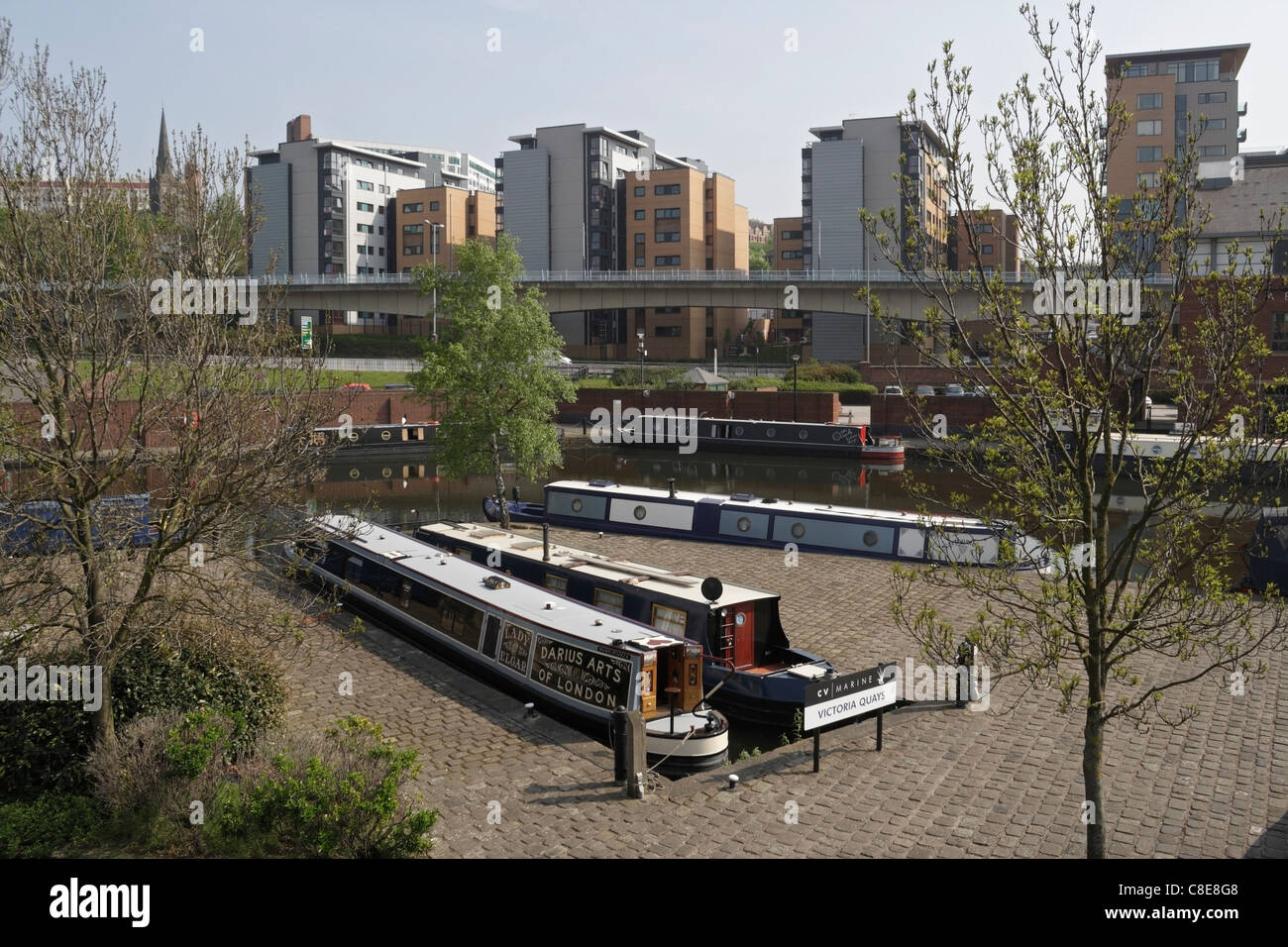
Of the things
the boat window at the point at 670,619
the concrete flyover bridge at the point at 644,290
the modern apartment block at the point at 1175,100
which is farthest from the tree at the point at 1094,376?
the modern apartment block at the point at 1175,100

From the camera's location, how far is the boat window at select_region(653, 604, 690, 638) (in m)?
16.1

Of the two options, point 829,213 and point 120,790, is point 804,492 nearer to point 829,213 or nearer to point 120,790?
point 120,790

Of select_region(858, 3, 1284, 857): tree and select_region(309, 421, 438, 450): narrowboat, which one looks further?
select_region(309, 421, 438, 450): narrowboat

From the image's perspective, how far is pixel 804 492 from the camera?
43938mm

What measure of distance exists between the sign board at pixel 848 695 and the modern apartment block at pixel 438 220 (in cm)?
9003

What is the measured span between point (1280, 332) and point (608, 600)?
149ft

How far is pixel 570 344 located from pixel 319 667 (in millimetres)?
81103

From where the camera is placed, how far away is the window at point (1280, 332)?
49713mm

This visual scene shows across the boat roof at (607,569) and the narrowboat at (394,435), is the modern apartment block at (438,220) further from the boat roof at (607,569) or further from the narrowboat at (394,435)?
the boat roof at (607,569)

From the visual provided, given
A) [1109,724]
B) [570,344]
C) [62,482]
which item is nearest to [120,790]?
[62,482]
